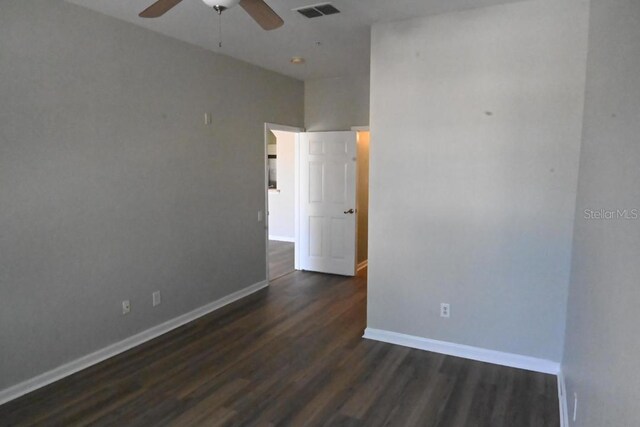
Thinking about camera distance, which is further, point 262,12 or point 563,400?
point 563,400

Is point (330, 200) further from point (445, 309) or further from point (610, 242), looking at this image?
point (610, 242)

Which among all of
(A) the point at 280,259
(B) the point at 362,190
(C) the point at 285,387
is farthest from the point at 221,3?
(A) the point at 280,259

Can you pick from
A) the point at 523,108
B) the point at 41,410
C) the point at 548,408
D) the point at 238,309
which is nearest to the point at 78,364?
the point at 41,410

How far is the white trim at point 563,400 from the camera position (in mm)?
2402

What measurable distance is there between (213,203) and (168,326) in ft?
4.34


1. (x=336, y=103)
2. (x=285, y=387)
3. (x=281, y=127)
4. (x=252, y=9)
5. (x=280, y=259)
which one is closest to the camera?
(x=252, y=9)

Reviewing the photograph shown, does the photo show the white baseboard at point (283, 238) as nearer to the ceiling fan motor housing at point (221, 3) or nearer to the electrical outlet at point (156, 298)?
the electrical outlet at point (156, 298)

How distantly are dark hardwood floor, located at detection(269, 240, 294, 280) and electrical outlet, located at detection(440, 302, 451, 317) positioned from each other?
2842 mm

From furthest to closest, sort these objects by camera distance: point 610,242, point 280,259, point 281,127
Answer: point 280,259, point 281,127, point 610,242

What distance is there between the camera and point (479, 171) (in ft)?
10.5

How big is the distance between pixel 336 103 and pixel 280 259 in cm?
272

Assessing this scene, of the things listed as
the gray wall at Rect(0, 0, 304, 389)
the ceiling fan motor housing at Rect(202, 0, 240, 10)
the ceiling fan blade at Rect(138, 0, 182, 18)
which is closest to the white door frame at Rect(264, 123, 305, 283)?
the gray wall at Rect(0, 0, 304, 389)

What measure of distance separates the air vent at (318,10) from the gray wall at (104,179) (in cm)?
144

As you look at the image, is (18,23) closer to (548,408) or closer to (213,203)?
(213,203)
